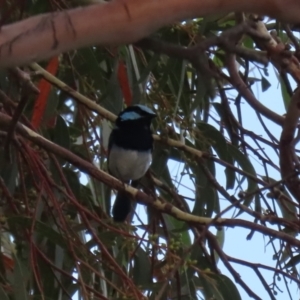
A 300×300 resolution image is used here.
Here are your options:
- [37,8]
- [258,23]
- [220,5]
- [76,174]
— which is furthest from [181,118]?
[220,5]

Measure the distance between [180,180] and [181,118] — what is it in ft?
0.64

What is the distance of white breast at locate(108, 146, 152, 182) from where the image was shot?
3.02m

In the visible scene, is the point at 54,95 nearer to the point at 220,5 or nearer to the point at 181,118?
the point at 181,118

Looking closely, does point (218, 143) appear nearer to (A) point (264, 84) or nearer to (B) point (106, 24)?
(A) point (264, 84)

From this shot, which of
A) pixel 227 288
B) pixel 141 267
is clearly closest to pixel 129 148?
pixel 141 267

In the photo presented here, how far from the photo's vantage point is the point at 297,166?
5.67 ft

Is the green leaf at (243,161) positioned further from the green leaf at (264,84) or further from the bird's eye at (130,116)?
the bird's eye at (130,116)

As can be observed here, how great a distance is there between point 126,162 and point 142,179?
235 mm

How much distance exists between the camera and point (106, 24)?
1198 mm

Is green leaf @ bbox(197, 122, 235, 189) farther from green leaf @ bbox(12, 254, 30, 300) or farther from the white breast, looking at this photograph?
green leaf @ bbox(12, 254, 30, 300)

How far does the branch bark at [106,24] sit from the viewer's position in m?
1.20

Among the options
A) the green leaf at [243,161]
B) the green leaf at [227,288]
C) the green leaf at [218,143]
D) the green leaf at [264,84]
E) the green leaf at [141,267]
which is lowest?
the green leaf at [227,288]

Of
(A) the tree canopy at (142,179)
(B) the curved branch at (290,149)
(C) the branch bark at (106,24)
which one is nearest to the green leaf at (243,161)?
(A) the tree canopy at (142,179)

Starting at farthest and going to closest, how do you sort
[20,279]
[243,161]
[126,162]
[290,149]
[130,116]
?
[126,162] < [130,116] < [243,161] < [20,279] < [290,149]
